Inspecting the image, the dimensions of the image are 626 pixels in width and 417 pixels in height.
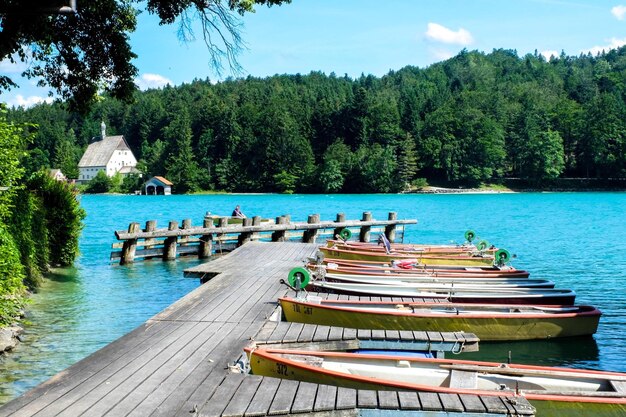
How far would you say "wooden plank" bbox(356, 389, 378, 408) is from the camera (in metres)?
5.74

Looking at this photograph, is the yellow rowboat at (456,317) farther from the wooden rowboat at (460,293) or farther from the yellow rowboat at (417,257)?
the yellow rowboat at (417,257)

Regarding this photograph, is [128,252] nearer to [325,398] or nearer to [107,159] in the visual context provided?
[325,398]

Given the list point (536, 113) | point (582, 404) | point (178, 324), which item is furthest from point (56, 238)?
point (536, 113)

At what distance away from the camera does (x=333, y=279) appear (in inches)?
524

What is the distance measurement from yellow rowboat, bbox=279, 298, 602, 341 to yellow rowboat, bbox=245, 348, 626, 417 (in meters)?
3.03

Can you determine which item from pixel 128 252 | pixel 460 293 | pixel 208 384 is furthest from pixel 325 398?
pixel 128 252

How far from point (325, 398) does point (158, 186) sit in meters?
114

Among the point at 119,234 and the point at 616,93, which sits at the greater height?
the point at 616,93

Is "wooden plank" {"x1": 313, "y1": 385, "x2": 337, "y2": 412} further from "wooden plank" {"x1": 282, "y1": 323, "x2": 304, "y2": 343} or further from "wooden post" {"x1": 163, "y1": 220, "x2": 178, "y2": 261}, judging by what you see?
"wooden post" {"x1": 163, "y1": 220, "x2": 178, "y2": 261}

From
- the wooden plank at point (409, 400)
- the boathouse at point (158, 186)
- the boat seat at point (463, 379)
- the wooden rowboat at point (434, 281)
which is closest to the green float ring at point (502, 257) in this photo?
the wooden rowboat at point (434, 281)

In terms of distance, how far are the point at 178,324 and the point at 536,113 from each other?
4601 inches

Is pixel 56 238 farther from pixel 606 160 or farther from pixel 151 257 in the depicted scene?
pixel 606 160

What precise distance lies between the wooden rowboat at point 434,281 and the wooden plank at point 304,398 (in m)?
6.97

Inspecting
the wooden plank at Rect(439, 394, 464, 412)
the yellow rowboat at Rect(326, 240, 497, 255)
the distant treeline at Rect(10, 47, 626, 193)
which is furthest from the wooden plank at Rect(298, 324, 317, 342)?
the distant treeline at Rect(10, 47, 626, 193)
